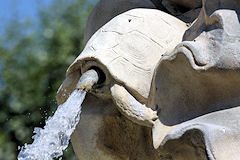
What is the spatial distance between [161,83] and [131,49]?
185 millimetres

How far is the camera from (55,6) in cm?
980

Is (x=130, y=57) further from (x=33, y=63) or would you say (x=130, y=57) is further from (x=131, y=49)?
(x=33, y=63)

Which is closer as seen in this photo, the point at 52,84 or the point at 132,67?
the point at 132,67

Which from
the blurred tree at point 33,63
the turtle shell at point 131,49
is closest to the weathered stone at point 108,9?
the turtle shell at point 131,49

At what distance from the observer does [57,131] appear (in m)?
2.69

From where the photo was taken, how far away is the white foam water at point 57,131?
2686 mm

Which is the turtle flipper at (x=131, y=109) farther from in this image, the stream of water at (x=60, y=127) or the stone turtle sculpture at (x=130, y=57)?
the stream of water at (x=60, y=127)

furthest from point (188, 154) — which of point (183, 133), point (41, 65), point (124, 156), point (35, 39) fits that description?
point (35, 39)

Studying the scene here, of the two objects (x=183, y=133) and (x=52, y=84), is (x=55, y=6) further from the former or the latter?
(x=183, y=133)

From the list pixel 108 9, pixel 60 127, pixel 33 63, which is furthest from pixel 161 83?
pixel 33 63

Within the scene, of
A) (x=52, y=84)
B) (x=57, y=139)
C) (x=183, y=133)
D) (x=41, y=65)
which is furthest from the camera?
(x=41, y=65)

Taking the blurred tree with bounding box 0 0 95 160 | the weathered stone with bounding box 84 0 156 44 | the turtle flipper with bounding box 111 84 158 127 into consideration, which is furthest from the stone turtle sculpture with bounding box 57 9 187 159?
the blurred tree with bounding box 0 0 95 160

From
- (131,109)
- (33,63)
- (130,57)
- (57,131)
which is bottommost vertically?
(33,63)

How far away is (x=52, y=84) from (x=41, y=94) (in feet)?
0.56
